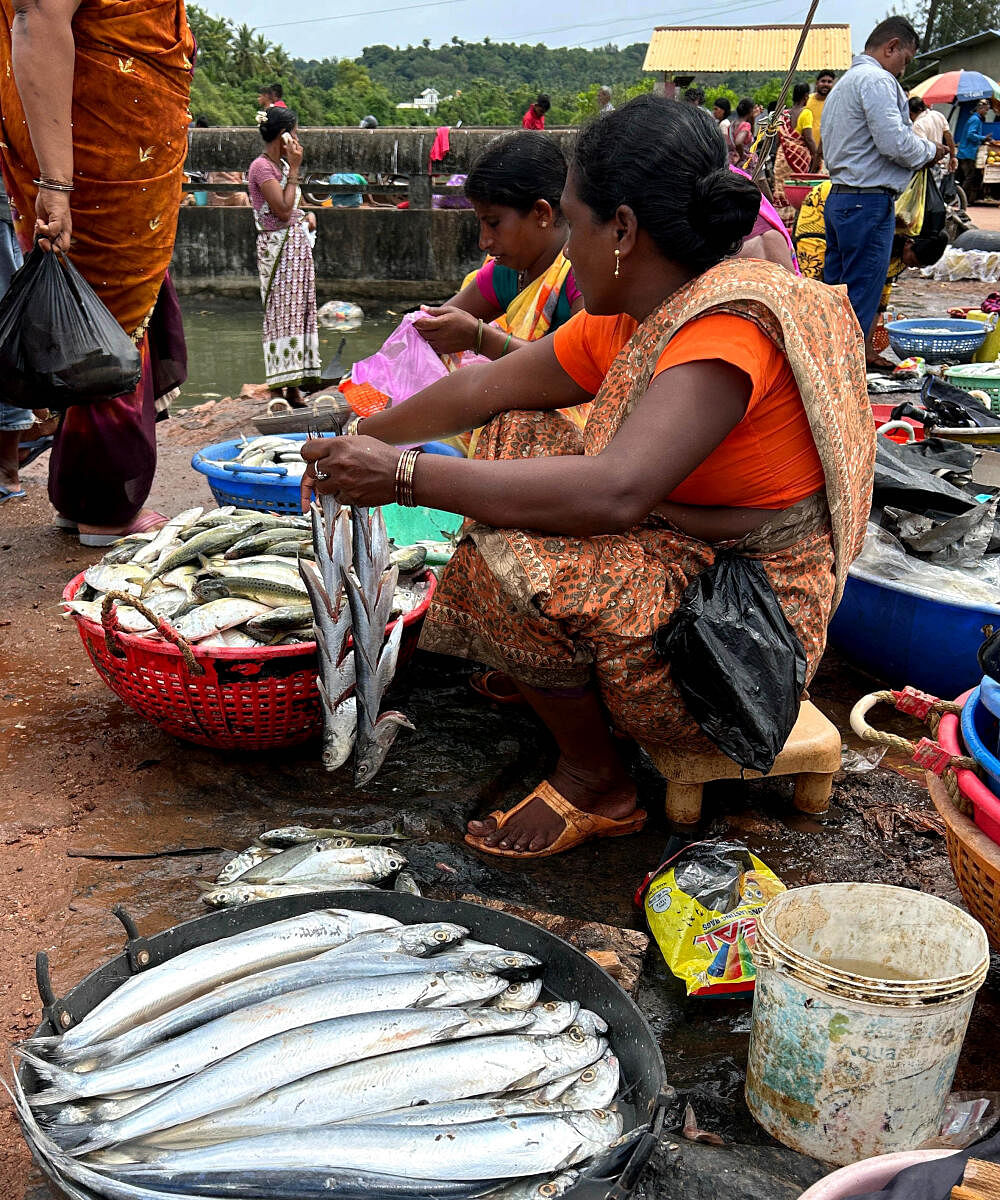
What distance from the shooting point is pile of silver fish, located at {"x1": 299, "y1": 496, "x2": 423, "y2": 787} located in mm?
2775

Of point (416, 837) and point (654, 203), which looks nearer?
point (654, 203)

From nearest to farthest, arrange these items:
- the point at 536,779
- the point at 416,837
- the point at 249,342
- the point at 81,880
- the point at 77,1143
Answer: the point at 77,1143, the point at 81,880, the point at 416,837, the point at 536,779, the point at 249,342

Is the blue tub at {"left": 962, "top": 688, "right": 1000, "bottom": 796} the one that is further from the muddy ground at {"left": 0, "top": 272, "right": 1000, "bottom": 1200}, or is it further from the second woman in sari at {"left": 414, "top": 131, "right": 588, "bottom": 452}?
the second woman in sari at {"left": 414, "top": 131, "right": 588, "bottom": 452}

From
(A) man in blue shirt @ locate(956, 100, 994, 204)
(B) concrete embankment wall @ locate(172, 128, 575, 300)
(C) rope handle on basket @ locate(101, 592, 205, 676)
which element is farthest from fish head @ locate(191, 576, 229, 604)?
(A) man in blue shirt @ locate(956, 100, 994, 204)

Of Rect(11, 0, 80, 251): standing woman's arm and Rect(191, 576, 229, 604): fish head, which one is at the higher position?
Rect(11, 0, 80, 251): standing woman's arm

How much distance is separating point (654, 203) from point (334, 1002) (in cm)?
175

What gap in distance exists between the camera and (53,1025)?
1.84 metres

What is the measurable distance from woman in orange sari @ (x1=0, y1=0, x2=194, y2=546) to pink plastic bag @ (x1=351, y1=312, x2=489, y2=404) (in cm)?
107

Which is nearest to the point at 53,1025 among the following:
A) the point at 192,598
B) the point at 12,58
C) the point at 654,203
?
the point at 192,598

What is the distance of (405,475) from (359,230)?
14541mm

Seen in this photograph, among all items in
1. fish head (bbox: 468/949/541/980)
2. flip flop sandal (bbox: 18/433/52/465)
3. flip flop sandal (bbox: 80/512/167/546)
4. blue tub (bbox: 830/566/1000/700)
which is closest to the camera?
fish head (bbox: 468/949/541/980)

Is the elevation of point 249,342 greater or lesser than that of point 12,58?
lesser

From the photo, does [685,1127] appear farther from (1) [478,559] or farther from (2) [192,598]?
(2) [192,598]

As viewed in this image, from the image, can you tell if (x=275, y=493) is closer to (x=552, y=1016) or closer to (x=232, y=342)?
(x=552, y=1016)
